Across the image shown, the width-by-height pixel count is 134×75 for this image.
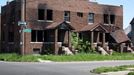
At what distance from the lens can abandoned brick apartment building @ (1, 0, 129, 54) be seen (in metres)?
50.8

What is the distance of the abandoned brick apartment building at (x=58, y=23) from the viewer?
167 ft

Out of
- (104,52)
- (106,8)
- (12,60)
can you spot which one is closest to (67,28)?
(104,52)

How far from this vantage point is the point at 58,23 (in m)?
51.2

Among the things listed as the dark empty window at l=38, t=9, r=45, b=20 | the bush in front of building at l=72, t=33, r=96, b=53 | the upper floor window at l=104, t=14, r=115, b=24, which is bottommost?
the bush in front of building at l=72, t=33, r=96, b=53

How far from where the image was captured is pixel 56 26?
50156mm

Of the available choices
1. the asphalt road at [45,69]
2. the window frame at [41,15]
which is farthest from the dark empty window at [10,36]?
the asphalt road at [45,69]

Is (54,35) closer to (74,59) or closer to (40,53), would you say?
(40,53)

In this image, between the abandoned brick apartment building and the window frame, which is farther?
the window frame

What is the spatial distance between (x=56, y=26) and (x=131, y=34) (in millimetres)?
24463

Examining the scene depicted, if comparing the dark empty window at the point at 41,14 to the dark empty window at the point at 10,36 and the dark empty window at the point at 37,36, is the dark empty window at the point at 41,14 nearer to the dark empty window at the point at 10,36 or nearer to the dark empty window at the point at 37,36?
the dark empty window at the point at 37,36

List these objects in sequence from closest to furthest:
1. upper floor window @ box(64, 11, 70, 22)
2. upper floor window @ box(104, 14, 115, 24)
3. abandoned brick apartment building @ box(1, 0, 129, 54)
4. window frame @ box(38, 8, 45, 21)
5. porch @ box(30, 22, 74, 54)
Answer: porch @ box(30, 22, 74, 54) → abandoned brick apartment building @ box(1, 0, 129, 54) → window frame @ box(38, 8, 45, 21) → upper floor window @ box(64, 11, 70, 22) → upper floor window @ box(104, 14, 115, 24)

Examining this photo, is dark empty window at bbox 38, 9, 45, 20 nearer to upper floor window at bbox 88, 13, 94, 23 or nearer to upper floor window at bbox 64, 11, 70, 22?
upper floor window at bbox 64, 11, 70, 22

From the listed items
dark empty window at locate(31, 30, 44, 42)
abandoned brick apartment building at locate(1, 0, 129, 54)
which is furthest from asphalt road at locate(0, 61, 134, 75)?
dark empty window at locate(31, 30, 44, 42)

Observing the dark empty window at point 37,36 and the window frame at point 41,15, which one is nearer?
the dark empty window at point 37,36
